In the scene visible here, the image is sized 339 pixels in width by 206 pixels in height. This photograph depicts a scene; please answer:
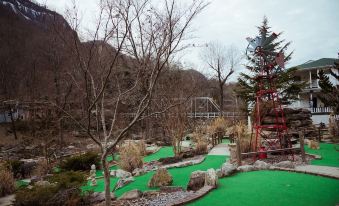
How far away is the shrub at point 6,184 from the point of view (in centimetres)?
783

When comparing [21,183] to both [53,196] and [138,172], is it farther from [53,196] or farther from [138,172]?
[53,196]

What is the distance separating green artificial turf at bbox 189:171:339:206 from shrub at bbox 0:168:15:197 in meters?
5.76

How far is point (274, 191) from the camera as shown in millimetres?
5754

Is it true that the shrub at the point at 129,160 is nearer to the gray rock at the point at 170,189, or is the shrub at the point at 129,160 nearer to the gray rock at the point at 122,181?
the gray rock at the point at 122,181

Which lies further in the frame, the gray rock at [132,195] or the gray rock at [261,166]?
the gray rock at [261,166]

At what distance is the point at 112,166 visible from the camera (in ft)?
37.3

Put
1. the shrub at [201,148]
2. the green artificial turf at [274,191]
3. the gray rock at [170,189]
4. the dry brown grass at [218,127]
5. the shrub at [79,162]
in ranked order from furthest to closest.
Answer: the dry brown grass at [218,127] < the shrub at [201,148] < the shrub at [79,162] < the gray rock at [170,189] < the green artificial turf at [274,191]

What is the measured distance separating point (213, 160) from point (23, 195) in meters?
6.96

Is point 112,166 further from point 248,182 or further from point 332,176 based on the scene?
point 332,176

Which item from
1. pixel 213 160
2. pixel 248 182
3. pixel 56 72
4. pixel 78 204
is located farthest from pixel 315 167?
pixel 56 72

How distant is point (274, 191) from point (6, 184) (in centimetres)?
725

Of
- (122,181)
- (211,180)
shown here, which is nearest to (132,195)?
(122,181)

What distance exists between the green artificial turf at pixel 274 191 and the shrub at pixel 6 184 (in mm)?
5762

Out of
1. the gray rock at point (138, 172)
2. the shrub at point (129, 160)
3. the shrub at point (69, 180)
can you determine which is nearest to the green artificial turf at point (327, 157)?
the gray rock at point (138, 172)
